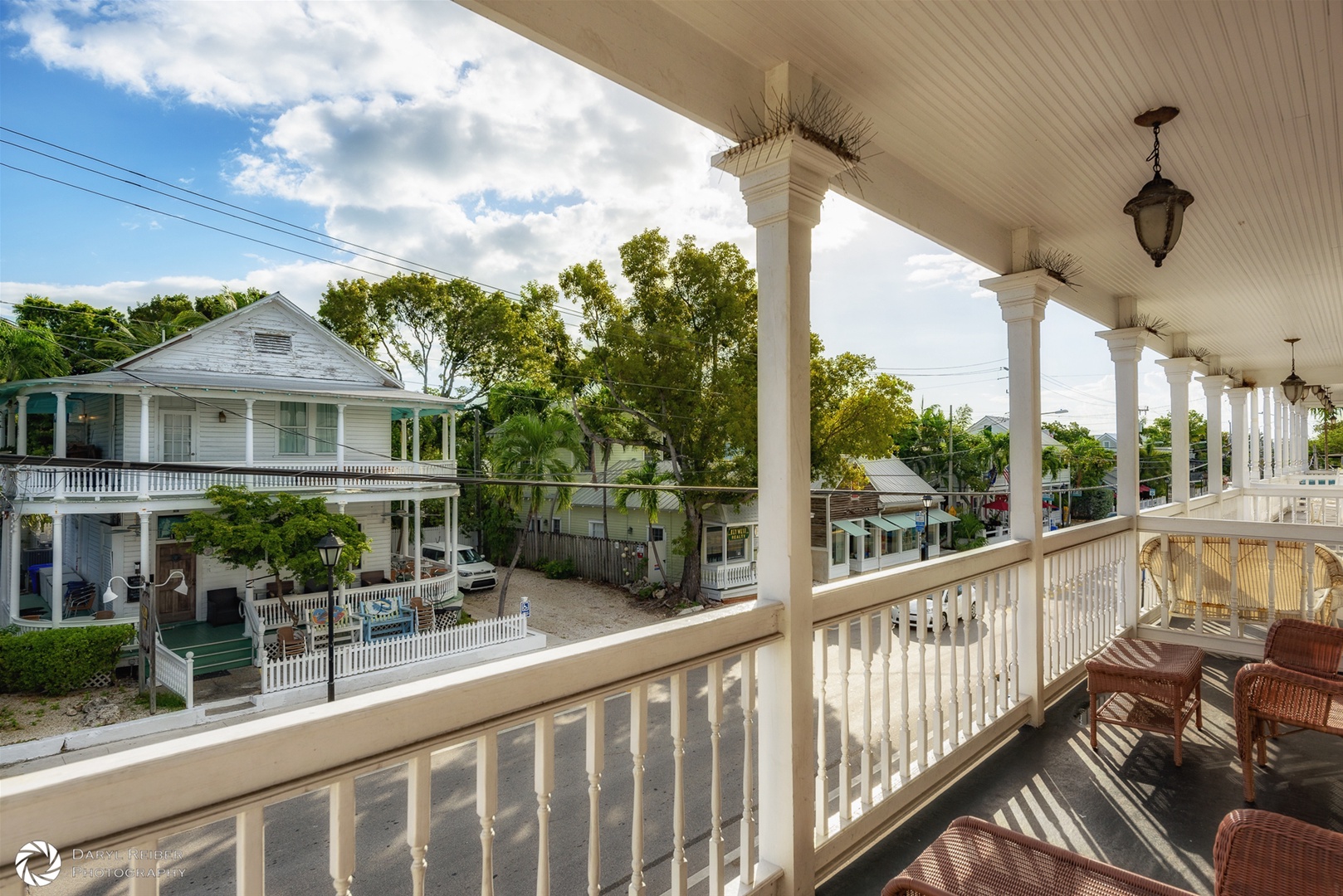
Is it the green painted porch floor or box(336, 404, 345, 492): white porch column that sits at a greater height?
box(336, 404, 345, 492): white porch column

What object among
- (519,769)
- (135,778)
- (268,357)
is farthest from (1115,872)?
(519,769)

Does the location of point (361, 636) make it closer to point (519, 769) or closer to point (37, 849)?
point (519, 769)

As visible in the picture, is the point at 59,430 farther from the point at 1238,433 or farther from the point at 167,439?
the point at 1238,433

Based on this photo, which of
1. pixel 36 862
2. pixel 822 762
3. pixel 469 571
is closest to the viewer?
pixel 36 862

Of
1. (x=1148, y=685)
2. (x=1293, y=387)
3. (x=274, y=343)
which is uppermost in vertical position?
(x=1293, y=387)

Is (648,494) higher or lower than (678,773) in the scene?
lower

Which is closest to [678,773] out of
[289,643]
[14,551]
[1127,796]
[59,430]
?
[1127,796]

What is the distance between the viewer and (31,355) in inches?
63.0

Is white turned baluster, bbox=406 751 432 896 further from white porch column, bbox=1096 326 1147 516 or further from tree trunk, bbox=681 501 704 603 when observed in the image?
tree trunk, bbox=681 501 704 603

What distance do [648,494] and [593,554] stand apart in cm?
325

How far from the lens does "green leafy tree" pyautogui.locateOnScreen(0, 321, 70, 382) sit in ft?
5.06

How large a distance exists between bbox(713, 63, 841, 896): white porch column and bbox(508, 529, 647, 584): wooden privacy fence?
13215 mm

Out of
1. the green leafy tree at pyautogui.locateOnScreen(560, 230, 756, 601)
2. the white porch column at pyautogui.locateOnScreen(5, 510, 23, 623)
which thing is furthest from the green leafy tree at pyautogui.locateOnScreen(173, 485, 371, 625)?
the green leafy tree at pyautogui.locateOnScreen(560, 230, 756, 601)

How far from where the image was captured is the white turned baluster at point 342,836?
3.01 ft
